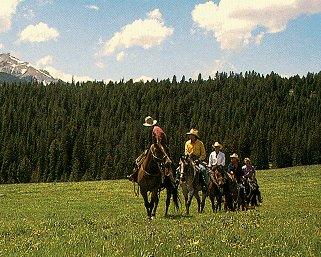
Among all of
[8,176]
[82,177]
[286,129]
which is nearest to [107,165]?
[82,177]

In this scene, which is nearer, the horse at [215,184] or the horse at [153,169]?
the horse at [153,169]

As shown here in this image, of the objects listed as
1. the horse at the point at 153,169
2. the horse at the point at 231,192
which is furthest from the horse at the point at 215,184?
the horse at the point at 153,169

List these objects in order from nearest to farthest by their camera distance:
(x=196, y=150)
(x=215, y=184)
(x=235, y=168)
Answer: (x=196, y=150)
(x=215, y=184)
(x=235, y=168)

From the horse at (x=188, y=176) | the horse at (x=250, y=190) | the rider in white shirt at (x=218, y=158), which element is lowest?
the horse at (x=250, y=190)

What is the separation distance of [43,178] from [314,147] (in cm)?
9601

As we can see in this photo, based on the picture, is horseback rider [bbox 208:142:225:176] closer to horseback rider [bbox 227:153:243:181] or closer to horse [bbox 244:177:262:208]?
horseback rider [bbox 227:153:243:181]

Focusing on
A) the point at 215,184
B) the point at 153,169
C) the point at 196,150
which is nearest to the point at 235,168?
the point at 215,184

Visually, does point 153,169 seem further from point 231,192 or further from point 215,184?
point 231,192

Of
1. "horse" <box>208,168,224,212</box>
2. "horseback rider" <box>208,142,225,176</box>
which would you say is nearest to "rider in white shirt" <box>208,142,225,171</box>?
"horseback rider" <box>208,142,225,176</box>

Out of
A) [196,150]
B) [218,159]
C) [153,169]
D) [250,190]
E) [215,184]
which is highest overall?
[196,150]

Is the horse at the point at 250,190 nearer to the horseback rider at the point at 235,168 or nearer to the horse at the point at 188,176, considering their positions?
the horseback rider at the point at 235,168

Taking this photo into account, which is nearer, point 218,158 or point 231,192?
point 218,158

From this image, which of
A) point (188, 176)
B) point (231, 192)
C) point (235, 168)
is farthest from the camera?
point (235, 168)

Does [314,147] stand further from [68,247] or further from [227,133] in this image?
[68,247]
